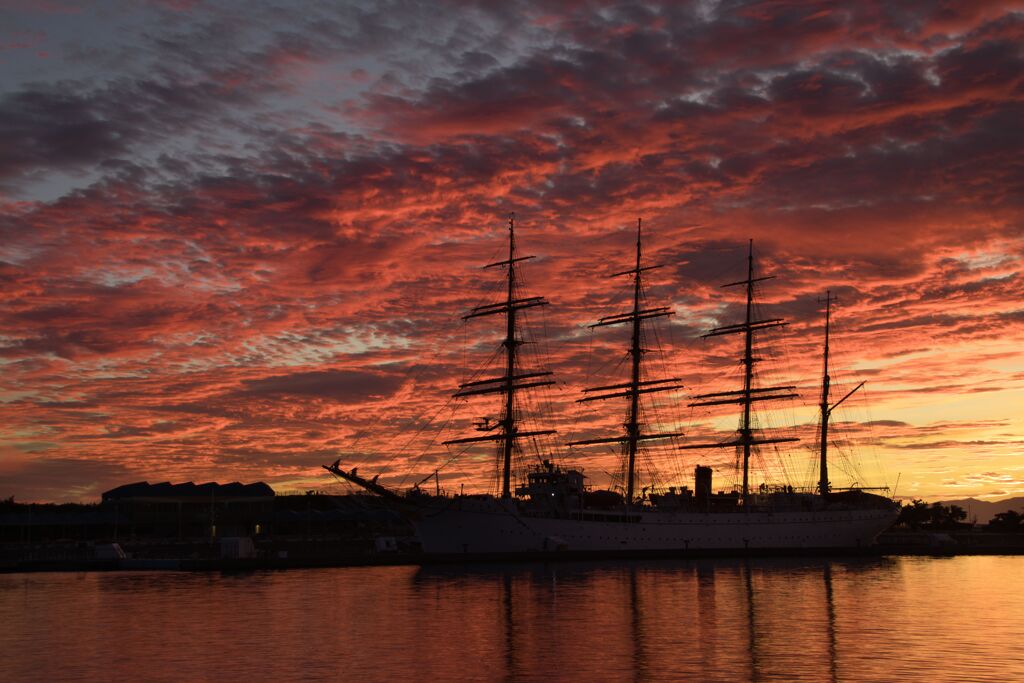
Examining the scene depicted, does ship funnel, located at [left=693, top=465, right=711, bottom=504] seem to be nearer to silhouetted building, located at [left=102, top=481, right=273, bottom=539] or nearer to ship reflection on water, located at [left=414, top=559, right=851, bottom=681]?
ship reflection on water, located at [left=414, top=559, right=851, bottom=681]

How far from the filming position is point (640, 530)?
10325 cm

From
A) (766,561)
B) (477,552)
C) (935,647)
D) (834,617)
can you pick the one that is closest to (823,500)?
(766,561)

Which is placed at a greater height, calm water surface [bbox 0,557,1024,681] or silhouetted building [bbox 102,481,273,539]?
silhouetted building [bbox 102,481,273,539]

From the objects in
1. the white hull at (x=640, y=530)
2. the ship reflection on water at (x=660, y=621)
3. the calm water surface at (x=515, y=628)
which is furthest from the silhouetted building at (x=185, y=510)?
the ship reflection on water at (x=660, y=621)

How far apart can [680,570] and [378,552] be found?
95.1ft

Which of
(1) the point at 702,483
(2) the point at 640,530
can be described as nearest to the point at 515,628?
(2) the point at 640,530

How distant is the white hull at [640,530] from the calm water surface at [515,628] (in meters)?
17.2

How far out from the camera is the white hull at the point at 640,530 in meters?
92.4

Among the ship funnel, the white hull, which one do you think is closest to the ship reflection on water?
the white hull

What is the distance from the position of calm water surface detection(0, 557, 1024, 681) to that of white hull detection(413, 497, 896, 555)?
56.4 ft

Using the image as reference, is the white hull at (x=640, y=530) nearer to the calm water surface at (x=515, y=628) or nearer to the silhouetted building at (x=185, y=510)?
the calm water surface at (x=515, y=628)

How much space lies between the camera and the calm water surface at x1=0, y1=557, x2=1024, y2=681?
107 feet

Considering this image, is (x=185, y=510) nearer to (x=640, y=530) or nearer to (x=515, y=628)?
(x=640, y=530)

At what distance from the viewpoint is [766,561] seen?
3952 inches
